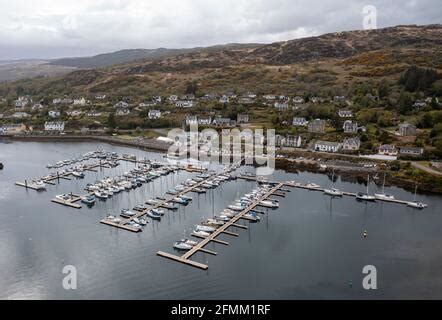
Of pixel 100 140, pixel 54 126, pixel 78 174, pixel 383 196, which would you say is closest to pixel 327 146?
pixel 383 196

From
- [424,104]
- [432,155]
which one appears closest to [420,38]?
[424,104]

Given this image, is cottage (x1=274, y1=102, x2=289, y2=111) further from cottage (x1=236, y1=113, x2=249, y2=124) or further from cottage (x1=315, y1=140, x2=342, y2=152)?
cottage (x1=315, y1=140, x2=342, y2=152)

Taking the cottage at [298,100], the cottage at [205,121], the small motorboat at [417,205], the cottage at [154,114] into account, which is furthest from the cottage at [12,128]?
the small motorboat at [417,205]

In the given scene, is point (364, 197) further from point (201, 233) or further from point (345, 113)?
point (345, 113)

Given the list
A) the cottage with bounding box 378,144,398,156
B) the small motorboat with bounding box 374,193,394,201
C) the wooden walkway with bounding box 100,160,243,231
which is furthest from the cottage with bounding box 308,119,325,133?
the small motorboat with bounding box 374,193,394,201

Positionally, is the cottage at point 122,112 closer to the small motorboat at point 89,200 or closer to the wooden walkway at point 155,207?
the wooden walkway at point 155,207
